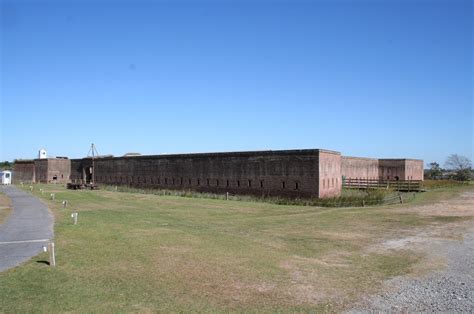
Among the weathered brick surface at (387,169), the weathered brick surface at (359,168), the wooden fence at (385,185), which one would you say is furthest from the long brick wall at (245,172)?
the weathered brick surface at (387,169)

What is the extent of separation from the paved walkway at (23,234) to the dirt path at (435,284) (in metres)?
9.16

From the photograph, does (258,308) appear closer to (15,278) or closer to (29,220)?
(15,278)

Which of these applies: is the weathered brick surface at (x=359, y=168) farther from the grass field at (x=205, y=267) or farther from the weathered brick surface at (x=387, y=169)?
the grass field at (x=205, y=267)

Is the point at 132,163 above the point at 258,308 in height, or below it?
above

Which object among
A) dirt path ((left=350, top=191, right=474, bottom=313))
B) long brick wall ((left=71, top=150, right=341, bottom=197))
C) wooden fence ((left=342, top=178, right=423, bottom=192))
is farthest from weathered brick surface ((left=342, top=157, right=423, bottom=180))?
dirt path ((left=350, top=191, right=474, bottom=313))

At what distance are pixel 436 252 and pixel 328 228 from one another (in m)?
5.96

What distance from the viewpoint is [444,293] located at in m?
9.66

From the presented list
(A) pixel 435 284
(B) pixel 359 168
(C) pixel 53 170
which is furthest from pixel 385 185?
(C) pixel 53 170

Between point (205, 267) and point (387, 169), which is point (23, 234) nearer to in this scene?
point (205, 267)

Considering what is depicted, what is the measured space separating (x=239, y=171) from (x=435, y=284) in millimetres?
30185

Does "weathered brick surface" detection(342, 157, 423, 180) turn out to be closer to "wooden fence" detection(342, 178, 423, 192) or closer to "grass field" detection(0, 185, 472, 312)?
"wooden fence" detection(342, 178, 423, 192)

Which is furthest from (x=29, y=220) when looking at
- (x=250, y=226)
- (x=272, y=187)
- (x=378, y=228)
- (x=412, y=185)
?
(x=412, y=185)

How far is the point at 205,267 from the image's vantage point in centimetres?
1186

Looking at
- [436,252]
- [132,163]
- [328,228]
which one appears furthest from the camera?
[132,163]
